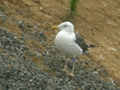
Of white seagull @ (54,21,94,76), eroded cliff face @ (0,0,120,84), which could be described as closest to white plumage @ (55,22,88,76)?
white seagull @ (54,21,94,76)

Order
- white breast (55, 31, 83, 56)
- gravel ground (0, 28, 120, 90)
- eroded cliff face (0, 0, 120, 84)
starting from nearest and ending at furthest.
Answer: gravel ground (0, 28, 120, 90), white breast (55, 31, 83, 56), eroded cliff face (0, 0, 120, 84)

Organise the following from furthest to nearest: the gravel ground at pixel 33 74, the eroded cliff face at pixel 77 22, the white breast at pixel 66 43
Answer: the eroded cliff face at pixel 77 22, the white breast at pixel 66 43, the gravel ground at pixel 33 74

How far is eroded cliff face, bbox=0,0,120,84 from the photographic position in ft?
25.7

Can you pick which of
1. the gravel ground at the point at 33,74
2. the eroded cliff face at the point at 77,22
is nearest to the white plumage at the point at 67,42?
the gravel ground at the point at 33,74

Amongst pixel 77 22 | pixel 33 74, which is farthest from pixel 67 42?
pixel 77 22

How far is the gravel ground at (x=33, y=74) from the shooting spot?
596 centimetres

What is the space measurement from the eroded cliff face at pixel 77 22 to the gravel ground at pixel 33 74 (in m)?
0.26

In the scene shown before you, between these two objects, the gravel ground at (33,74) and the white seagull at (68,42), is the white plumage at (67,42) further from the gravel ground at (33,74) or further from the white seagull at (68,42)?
the gravel ground at (33,74)

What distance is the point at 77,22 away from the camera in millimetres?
9250

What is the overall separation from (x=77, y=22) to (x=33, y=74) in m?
3.30

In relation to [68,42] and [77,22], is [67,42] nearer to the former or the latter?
[68,42]

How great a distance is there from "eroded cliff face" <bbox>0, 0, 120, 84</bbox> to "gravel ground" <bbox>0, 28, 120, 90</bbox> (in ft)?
0.86

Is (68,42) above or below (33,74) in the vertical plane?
above

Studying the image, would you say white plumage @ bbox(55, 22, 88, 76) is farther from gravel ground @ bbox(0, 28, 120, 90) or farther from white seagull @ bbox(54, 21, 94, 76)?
gravel ground @ bbox(0, 28, 120, 90)
